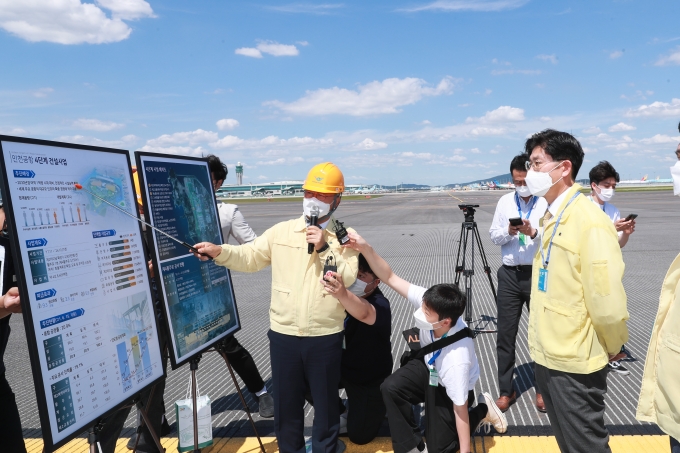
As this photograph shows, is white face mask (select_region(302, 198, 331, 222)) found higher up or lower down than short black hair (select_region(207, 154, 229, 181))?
lower down

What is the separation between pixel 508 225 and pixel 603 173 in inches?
64.0

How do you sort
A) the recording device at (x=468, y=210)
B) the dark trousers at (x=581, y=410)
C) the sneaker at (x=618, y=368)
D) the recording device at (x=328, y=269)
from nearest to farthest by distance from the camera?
the dark trousers at (x=581, y=410)
the recording device at (x=328, y=269)
the sneaker at (x=618, y=368)
the recording device at (x=468, y=210)

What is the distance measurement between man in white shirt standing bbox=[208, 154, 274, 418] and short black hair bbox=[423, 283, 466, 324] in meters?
1.72

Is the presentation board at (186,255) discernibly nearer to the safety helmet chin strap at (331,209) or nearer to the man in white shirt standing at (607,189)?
the safety helmet chin strap at (331,209)

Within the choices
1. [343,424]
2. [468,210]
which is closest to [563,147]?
[343,424]

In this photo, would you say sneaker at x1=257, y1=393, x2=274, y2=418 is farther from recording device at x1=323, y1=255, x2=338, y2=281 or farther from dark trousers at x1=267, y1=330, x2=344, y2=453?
recording device at x1=323, y1=255, x2=338, y2=281

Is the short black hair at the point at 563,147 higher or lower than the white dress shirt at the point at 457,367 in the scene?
higher

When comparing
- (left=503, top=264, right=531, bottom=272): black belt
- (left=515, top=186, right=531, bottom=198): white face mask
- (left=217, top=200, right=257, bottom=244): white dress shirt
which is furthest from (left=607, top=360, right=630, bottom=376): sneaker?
(left=217, top=200, right=257, bottom=244): white dress shirt

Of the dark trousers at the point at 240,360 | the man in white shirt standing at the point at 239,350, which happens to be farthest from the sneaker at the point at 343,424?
the dark trousers at the point at 240,360

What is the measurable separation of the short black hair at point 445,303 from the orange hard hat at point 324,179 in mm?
951

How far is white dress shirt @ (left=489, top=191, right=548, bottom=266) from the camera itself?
4.14 m

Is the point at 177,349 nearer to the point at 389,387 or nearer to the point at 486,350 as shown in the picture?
the point at 389,387

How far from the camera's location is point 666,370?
1922mm

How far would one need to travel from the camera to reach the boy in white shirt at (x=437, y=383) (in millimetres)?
3193
